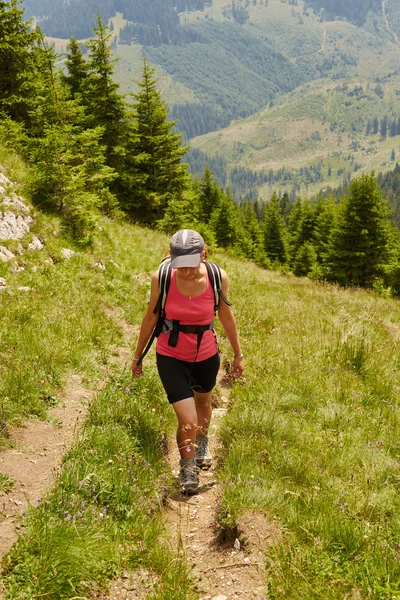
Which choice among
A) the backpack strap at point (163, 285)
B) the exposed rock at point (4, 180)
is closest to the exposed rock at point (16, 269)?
the exposed rock at point (4, 180)

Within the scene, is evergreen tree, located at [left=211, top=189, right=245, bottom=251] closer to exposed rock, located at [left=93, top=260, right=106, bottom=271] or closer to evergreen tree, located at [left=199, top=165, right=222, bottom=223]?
evergreen tree, located at [left=199, top=165, right=222, bottom=223]

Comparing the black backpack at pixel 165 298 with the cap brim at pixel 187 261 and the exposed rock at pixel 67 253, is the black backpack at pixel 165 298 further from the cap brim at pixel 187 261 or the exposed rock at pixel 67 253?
the exposed rock at pixel 67 253

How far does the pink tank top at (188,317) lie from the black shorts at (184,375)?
0.08 m

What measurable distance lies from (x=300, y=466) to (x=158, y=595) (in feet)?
6.37

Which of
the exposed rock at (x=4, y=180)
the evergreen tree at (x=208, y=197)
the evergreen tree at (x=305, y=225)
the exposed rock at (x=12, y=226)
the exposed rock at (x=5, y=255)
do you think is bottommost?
the evergreen tree at (x=305, y=225)

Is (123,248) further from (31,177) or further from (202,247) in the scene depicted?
(202,247)

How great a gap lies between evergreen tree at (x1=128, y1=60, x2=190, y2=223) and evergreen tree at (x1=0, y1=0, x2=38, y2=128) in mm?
6851

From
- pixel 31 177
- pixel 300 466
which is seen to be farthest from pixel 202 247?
pixel 31 177

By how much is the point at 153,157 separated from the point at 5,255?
54.2ft

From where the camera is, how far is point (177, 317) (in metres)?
4.18

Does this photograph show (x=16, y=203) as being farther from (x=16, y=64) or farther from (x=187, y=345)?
(x=16, y=64)

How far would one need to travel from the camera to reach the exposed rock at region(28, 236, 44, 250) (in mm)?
9836

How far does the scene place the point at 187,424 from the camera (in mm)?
4121

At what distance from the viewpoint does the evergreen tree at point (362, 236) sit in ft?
91.8
